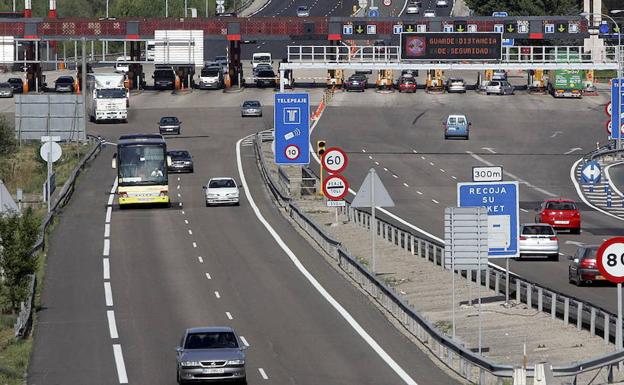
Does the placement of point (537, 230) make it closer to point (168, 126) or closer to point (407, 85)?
point (168, 126)

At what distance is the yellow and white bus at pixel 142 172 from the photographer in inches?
2354

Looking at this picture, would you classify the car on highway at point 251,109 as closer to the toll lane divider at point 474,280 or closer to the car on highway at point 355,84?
the car on highway at point 355,84

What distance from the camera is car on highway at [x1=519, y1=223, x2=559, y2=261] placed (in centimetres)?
4634

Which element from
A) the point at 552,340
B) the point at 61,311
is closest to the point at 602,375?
the point at 552,340


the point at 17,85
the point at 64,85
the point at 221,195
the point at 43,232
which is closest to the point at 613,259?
the point at 43,232

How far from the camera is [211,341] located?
27297 mm

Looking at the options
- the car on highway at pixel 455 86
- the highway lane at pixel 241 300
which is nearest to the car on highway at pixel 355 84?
the car on highway at pixel 455 86

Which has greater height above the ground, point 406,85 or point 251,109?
point 406,85

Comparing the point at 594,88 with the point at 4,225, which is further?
the point at 594,88

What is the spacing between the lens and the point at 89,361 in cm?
3022

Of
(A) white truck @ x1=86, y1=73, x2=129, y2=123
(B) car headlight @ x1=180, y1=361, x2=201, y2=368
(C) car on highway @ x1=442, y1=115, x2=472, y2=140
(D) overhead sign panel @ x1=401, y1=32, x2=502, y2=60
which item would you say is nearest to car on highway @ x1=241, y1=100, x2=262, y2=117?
(A) white truck @ x1=86, y1=73, x2=129, y2=123

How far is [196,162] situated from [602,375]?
54.0m

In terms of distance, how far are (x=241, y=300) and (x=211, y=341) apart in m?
10.9

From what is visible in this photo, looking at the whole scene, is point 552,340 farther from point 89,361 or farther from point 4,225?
point 4,225
